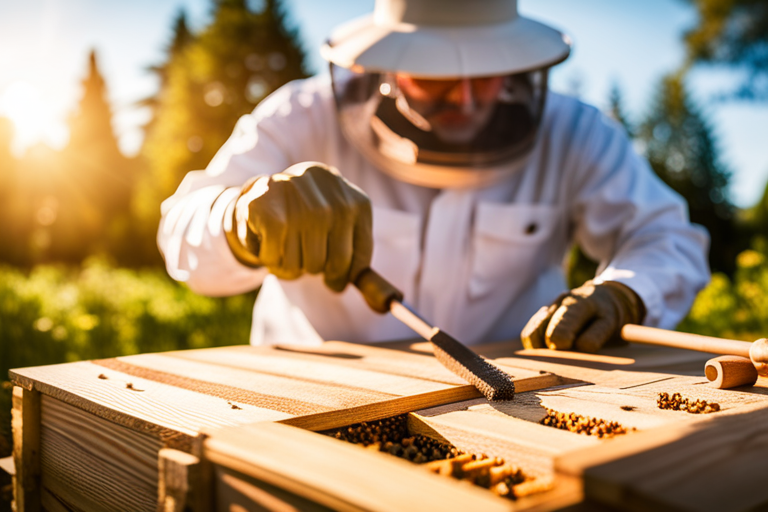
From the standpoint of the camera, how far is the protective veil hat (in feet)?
5.75

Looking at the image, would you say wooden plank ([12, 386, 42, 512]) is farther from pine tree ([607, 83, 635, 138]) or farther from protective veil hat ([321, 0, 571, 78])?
pine tree ([607, 83, 635, 138])

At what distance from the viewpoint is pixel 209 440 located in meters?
0.77

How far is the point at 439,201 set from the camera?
6.97 ft

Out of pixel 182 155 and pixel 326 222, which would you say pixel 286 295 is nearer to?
pixel 326 222

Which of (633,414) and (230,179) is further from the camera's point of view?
(230,179)

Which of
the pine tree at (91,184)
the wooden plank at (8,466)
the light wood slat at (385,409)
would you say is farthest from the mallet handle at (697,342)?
the pine tree at (91,184)

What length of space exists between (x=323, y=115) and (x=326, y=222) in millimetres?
880

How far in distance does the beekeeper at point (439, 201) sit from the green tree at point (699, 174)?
479cm

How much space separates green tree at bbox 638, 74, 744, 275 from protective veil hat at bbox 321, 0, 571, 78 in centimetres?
531

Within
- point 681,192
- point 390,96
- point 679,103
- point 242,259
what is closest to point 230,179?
point 242,259

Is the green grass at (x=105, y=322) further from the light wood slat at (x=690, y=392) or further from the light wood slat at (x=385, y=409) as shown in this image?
the light wood slat at (x=690, y=392)

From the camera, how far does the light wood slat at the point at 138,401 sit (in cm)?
87

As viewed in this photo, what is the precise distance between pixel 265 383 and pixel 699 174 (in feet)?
23.3

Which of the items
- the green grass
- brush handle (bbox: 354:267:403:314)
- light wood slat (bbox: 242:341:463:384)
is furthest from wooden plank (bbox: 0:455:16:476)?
the green grass
